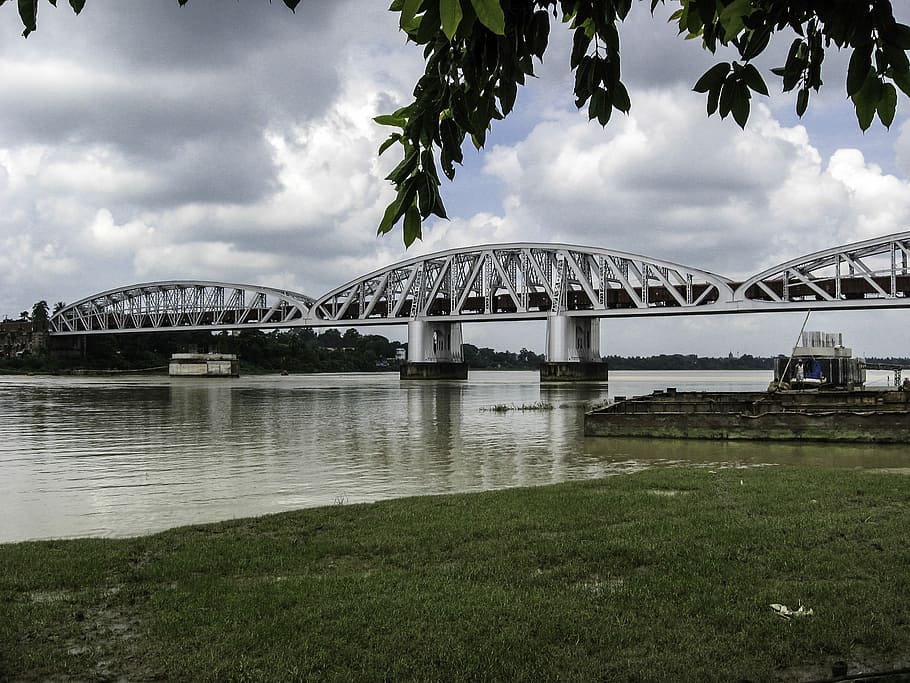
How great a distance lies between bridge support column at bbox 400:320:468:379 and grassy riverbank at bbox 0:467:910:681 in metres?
112

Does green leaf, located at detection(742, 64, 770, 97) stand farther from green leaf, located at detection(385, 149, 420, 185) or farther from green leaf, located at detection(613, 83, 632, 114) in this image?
green leaf, located at detection(385, 149, 420, 185)

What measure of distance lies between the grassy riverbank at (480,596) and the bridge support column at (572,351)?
98.0m

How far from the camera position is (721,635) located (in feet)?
18.0

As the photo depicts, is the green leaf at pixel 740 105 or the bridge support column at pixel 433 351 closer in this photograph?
the green leaf at pixel 740 105

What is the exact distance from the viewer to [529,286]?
119 meters

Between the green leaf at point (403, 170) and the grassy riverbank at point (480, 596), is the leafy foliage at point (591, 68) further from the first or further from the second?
the grassy riverbank at point (480, 596)

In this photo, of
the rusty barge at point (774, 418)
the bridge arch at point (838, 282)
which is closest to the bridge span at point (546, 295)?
the bridge arch at point (838, 282)

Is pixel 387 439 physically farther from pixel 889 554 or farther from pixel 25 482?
pixel 889 554

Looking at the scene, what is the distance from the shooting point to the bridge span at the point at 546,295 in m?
96.5

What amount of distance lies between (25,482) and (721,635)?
16021 mm

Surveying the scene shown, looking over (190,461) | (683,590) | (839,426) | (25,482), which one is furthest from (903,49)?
(839,426)

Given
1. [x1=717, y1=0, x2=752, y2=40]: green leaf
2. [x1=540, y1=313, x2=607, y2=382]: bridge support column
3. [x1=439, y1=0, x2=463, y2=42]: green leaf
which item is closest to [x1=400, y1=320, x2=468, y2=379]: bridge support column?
[x1=540, y1=313, x2=607, y2=382]: bridge support column

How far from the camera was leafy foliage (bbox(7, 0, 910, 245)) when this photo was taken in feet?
11.3

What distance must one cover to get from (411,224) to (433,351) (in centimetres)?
12047
